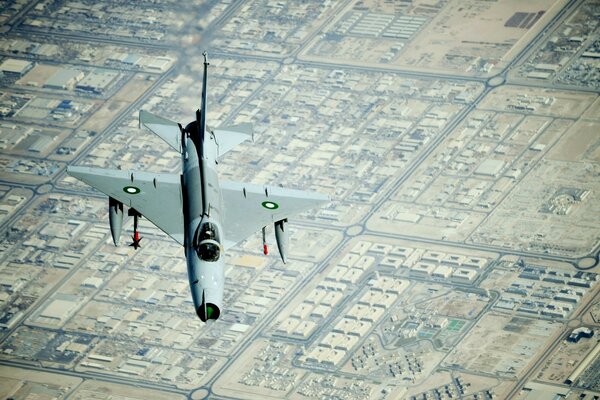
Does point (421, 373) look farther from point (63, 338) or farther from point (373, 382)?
point (63, 338)

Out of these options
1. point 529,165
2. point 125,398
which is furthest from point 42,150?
point 529,165

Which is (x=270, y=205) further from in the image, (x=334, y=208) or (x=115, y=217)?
(x=334, y=208)

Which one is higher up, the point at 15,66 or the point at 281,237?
the point at 15,66

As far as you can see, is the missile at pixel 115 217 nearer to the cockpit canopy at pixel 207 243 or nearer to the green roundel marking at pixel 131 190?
the green roundel marking at pixel 131 190

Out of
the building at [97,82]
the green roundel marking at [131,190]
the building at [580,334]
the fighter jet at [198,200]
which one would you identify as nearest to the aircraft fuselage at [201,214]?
the fighter jet at [198,200]

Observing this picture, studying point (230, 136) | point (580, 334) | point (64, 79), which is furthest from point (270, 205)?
point (64, 79)

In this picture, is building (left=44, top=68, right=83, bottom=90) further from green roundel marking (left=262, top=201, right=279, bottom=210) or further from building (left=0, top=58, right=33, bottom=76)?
green roundel marking (left=262, top=201, right=279, bottom=210)
